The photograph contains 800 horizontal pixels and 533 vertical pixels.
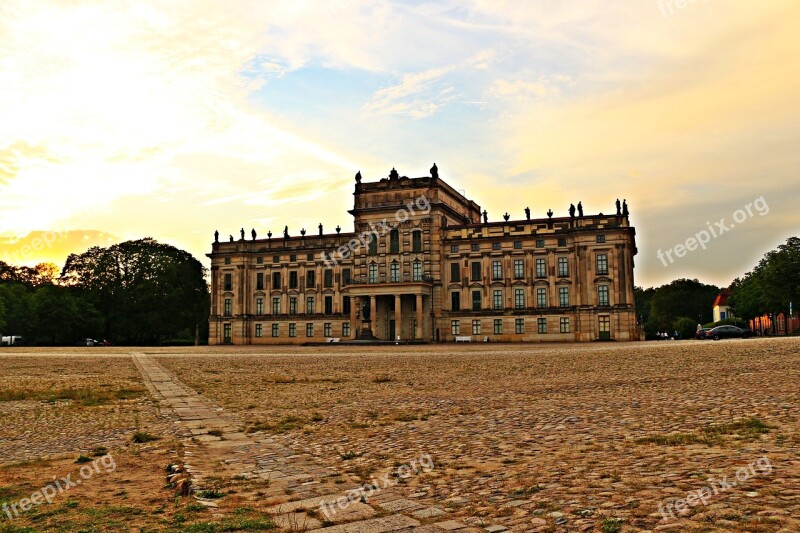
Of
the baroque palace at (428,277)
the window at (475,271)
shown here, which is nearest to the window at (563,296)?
the baroque palace at (428,277)

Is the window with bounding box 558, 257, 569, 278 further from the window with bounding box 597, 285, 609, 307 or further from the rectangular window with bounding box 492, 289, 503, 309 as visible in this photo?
the rectangular window with bounding box 492, 289, 503, 309

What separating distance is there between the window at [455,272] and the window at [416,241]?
173 inches

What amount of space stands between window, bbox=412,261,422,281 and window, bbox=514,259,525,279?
36.2ft

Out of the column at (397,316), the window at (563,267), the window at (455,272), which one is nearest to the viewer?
the window at (563,267)

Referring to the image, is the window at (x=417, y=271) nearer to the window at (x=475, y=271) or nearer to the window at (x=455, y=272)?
the window at (x=455, y=272)

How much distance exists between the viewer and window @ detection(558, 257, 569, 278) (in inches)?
2867

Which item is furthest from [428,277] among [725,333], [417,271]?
[725,333]

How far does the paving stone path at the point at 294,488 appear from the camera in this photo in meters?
5.43

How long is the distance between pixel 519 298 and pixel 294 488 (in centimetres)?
6959

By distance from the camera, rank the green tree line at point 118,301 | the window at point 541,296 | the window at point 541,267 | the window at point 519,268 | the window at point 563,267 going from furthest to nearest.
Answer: the green tree line at point 118,301, the window at point 519,268, the window at point 541,267, the window at point 541,296, the window at point 563,267

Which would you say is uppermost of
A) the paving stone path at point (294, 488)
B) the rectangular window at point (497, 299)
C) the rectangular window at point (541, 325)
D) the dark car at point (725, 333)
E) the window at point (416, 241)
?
the window at point (416, 241)

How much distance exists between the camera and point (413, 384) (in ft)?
Result: 61.4

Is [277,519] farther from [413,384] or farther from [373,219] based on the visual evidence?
[373,219]

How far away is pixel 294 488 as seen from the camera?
6797 mm
